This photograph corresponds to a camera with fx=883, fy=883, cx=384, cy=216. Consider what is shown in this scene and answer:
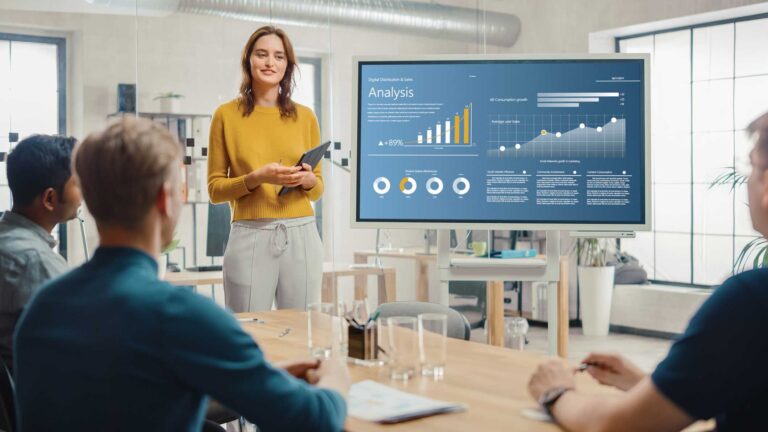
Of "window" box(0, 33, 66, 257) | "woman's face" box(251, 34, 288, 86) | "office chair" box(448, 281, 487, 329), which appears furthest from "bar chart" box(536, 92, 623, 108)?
"window" box(0, 33, 66, 257)

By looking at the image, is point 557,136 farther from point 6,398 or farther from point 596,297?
point 596,297

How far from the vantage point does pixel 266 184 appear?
352 cm

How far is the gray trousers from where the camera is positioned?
3.49 m

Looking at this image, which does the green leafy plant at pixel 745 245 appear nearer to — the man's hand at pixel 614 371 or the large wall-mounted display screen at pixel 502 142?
the large wall-mounted display screen at pixel 502 142

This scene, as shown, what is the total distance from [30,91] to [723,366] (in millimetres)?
4690

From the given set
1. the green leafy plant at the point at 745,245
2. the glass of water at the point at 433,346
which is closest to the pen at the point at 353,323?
the glass of water at the point at 433,346

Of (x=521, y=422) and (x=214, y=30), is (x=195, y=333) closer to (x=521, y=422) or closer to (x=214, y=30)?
(x=521, y=422)

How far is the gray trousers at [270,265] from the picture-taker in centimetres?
349

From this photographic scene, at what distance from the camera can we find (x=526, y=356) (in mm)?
2312

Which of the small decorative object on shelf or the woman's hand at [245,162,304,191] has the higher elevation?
the small decorative object on shelf

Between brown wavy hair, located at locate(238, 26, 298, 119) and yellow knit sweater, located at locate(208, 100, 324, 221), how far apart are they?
26 millimetres

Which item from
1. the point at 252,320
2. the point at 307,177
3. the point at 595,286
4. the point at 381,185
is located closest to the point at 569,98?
the point at 381,185

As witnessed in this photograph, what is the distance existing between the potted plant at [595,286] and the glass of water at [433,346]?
5.81m

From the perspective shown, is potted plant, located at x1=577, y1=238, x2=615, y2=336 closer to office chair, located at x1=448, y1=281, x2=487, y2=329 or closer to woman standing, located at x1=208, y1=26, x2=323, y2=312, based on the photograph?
office chair, located at x1=448, y1=281, x2=487, y2=329
